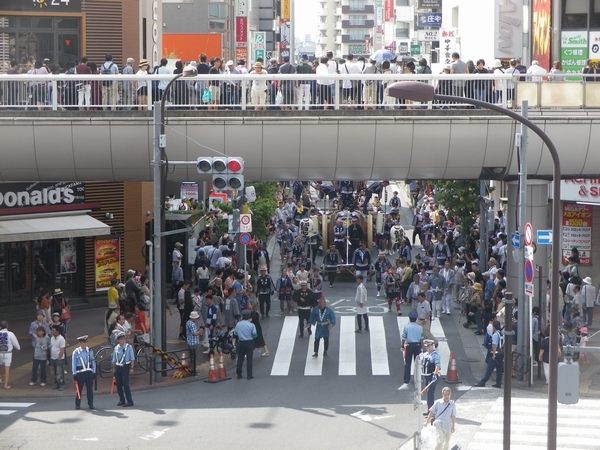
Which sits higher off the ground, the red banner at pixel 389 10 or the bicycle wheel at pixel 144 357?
the red banner at pixel 389 10

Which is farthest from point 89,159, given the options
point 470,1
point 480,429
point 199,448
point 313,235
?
point 470,1

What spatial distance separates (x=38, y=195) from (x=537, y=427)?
1752 cm

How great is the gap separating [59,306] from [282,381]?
23.3ft

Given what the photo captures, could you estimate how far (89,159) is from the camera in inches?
948

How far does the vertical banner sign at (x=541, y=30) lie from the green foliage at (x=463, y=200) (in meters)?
5.20

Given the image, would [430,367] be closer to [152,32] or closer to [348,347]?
[348,347]

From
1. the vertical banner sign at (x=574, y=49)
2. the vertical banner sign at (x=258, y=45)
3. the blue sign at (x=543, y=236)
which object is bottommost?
the blue sign at (x=543, y=236)

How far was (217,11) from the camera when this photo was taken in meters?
94.8

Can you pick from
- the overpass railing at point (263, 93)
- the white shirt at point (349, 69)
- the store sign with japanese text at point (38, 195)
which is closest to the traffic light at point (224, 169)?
the overpass railing at point (263, 93)

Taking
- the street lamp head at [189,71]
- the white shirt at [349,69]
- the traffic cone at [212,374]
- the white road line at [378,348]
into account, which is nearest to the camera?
the street lamp head at [189,71]

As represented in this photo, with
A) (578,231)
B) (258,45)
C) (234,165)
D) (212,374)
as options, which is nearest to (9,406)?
(212,374)

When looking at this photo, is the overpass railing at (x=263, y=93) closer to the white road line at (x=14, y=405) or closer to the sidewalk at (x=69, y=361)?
the sidewalk at (x=69, y=361)

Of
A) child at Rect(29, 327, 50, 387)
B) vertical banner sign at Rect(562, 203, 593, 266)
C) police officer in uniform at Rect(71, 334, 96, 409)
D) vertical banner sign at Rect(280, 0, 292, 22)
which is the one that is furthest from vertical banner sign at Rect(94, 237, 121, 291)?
vertical banner sign at Rect(280, 0, 292, 22)

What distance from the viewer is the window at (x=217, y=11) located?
9456 centimetres
